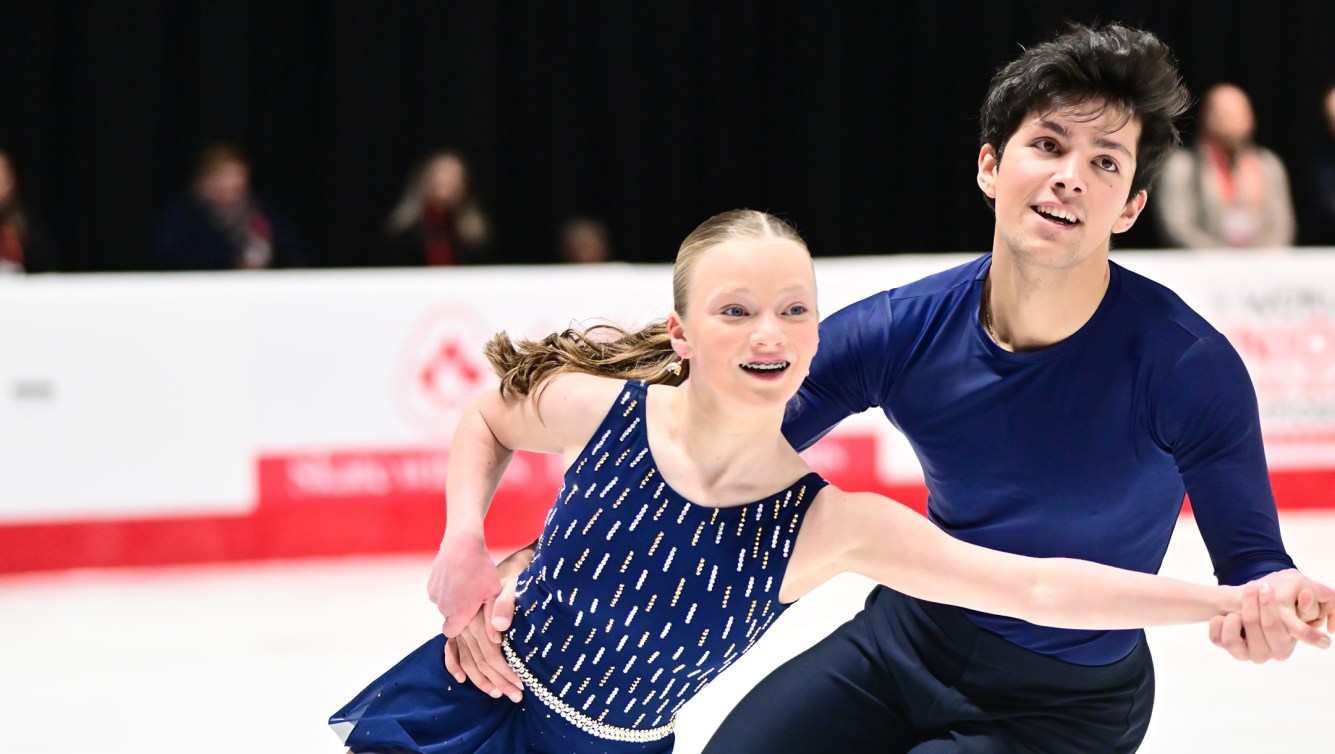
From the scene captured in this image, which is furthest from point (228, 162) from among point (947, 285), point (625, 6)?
point (947, 285)

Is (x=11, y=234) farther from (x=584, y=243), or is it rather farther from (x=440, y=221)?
(x=584, y=243)

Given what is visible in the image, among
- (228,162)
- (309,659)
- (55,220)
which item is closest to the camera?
(309,659)

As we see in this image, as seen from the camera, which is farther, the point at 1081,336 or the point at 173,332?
the point at 173,332

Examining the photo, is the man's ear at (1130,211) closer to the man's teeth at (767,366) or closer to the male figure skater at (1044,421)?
the male figure skater at (1044,421)

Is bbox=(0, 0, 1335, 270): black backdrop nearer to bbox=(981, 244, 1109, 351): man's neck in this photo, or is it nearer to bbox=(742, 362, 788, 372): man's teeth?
bbox=(981, 244, 1109, 351): man's neck

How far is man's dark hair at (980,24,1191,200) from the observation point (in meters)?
2.13

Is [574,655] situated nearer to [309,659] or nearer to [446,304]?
[309,659]

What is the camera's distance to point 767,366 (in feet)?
6.36

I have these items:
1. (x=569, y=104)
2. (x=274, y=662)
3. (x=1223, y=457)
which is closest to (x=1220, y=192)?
(x=569, y=104)

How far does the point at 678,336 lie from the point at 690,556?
0.30m

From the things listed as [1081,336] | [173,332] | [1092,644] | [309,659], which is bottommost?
[309,659]

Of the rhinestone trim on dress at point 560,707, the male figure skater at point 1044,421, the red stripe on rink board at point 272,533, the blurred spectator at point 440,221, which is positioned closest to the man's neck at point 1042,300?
the male figure skater at point 1044,421

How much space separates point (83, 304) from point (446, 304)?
122 centimetres

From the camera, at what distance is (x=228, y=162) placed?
6594 millimetres
